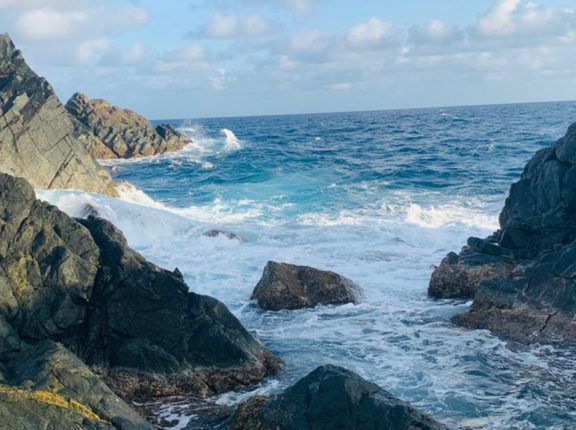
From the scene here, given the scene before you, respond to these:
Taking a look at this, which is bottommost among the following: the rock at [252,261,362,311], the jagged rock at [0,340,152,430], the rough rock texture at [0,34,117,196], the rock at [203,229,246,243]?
the rock at [252,261,362,311]

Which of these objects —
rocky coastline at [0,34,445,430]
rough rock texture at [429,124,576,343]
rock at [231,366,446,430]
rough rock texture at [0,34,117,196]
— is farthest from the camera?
rough rock texture at [0,34,117,196]

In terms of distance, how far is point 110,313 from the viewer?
11922 millimetres

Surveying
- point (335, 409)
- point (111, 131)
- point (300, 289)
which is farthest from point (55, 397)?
point (111, 131)

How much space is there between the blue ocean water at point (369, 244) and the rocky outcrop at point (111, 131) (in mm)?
3655

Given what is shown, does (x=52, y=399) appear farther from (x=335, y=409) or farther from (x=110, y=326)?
(x=110, y=326)

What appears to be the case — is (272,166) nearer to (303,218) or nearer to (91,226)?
(303,218)

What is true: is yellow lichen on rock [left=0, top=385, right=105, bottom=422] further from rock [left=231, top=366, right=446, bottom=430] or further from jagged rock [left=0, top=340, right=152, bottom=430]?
rock [left=231, top=366, right=446, bottom=430]

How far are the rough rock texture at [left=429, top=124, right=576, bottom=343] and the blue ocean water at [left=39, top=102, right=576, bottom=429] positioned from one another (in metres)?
Answer: 0.71

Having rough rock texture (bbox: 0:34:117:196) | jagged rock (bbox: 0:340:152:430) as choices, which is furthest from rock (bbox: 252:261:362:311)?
rough rock texture (bbox: 0:34:117:196)

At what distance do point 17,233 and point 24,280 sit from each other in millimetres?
1090

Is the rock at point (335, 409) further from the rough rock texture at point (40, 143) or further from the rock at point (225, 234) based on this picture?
the rough rock texture at point (40, 143)

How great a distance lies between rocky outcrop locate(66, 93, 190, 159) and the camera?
59312mm

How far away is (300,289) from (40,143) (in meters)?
22.5

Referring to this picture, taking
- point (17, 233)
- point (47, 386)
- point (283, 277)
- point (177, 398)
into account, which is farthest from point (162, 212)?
point (47, 386)
